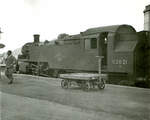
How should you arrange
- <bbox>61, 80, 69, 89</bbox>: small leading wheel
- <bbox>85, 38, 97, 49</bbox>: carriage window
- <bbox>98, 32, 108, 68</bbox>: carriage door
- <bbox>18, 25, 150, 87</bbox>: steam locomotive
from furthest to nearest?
<bbox>85, 38, 97, 49</bbox>: carriage window
<bbox>98, 32, 108, 68</bbox>: carriage door
<bbox>18, 25, 150, 87</bbox>: steam locomotive
<bbox>61, 80, 69, 89</bbox>: small leading wheel

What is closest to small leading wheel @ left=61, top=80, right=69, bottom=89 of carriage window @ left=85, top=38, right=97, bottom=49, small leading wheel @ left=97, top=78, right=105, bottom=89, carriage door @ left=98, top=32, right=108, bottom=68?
small leading wheel @ left=97, top=78, right=105, bottom=89

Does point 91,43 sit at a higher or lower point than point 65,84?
higher

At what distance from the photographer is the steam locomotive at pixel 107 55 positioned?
13.1 ft

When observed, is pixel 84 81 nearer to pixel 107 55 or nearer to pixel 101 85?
pixel 101 85

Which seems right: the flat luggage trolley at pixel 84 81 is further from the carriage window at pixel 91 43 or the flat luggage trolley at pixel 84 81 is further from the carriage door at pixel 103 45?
the carriage window at pixel 91 43

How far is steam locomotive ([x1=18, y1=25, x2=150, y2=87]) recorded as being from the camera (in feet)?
13.1

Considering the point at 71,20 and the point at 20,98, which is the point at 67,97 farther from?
the point at 71,20

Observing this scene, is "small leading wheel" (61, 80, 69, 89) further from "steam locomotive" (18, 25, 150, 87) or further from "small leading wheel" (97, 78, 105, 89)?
"steam locomotive" (18, 25, 150, 87)

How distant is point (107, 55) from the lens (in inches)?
191

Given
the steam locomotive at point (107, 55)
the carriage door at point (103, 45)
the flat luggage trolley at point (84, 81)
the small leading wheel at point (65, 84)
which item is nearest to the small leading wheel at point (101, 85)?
the flat luggage trolley at point (84, 81)

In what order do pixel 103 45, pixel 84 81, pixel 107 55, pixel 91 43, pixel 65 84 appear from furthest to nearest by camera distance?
pixel 91 43 → pixel 103 45 → pixel 107 55 → pixel 65 84 → pixel 84 81

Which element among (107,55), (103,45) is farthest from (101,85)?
(103,45)

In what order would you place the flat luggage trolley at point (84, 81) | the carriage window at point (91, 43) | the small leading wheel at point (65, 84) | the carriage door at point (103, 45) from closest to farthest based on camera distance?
the flat luggage trolley at point (84, 81)
the small leading wheel at point (65, 84)
the carriage door at point (103, 45)
the carriage window at point (91, 43)

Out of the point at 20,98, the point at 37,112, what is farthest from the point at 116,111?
the point at 20,98
